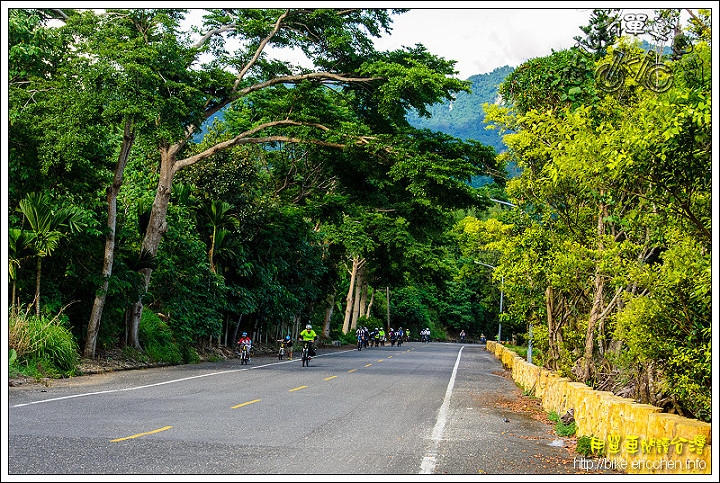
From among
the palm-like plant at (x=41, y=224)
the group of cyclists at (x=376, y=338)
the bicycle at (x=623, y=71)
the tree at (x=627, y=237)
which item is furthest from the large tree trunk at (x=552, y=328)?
the group of cyclists at (x=376, y=338)

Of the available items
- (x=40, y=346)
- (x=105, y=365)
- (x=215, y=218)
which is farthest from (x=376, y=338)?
(x=40, y=346)

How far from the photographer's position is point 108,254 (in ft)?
81.1

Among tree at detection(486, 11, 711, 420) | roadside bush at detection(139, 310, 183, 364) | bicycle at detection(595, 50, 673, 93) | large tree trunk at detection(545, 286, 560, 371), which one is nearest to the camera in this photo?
tree at detection(486, 11, 711, 420)

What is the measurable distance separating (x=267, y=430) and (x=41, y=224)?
12.4m

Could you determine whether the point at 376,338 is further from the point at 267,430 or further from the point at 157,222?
the point at 267,430

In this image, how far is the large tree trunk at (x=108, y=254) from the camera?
24.2 meters

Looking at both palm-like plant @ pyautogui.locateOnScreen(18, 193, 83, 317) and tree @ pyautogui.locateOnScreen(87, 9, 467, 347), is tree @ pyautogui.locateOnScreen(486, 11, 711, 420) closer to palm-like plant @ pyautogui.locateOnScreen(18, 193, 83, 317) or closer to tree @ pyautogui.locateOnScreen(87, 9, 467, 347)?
tree @ pyautogui.locateOnScreen(87, 9, 467, 347)

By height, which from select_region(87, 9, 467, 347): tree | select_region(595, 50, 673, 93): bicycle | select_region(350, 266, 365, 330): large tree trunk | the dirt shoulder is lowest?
the dirt shoulder

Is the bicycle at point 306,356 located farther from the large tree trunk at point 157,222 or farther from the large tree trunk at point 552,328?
the large tree trunk at point 552,328

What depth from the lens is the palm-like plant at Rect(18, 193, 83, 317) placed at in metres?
21.3

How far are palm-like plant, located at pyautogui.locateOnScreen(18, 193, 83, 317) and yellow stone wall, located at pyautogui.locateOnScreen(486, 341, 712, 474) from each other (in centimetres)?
1459

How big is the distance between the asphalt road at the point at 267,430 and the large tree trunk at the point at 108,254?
3402 mm

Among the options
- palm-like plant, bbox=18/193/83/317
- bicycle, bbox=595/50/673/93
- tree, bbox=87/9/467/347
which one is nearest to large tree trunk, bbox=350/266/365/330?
tree, bbox=87/9/467/347

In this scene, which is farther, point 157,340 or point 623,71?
point 157,340
